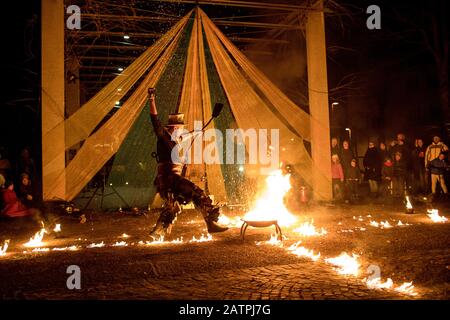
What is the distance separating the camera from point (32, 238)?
24.8ft

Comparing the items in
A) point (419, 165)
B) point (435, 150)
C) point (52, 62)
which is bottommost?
point (419, 165)

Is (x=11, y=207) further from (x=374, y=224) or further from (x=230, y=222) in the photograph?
(x=374, y=224)

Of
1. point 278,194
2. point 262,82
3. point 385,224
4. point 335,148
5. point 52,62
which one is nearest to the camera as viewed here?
point 385,224

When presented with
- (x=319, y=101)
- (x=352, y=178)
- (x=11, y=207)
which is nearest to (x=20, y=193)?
(x=11, y=207)

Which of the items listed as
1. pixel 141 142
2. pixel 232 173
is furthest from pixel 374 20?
pixel 141 142

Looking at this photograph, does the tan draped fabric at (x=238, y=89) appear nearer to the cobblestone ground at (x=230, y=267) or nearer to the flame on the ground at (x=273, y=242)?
the cobblestone ground at (x=230, y=267)

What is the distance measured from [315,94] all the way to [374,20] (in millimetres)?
5436

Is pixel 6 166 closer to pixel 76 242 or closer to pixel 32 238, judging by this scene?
pixel 32 238

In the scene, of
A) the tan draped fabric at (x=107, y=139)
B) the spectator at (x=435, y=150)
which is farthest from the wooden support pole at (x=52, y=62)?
the spectator at (x=435, y=150)

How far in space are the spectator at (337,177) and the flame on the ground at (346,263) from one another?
667 centimetres

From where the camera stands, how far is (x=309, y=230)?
7.57 meters

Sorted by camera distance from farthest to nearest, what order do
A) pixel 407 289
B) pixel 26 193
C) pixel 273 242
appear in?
1. pixel 26 193
2. pixel 273 242
3. pixel 407 289

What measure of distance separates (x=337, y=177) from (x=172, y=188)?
6612 mm
